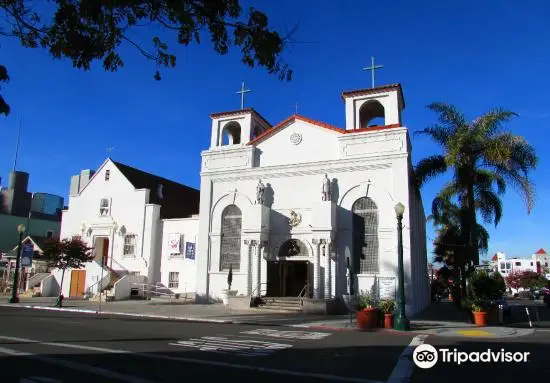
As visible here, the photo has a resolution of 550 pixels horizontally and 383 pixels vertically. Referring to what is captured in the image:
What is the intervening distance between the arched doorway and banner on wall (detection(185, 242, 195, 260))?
6.98 m

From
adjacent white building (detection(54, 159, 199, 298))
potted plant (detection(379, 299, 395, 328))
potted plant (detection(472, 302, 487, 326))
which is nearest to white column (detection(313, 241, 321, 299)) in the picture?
potted plant (detection(379, 299, 395, 328))

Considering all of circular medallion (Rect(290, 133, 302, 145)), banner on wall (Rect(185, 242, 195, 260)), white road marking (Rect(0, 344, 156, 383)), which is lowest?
white road marking (Rect(0, 344, 156, 383))

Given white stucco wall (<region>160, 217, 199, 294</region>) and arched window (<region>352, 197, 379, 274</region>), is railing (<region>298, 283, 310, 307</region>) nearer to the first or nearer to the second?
arched window (<region>352, 197, 379, 274</region>)

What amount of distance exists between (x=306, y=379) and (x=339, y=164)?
62.7ft

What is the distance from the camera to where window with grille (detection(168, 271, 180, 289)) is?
32.4 meters

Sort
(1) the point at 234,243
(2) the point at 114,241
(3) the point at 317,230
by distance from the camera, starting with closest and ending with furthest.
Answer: (3) the point at 317,230 → (1) the point at 234,243 → (2) the point at 114,241

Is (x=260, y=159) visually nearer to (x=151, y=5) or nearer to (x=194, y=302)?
(x=194, y=302)

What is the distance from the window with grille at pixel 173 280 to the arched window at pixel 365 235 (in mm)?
13608

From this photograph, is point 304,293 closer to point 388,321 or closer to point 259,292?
point 259,292

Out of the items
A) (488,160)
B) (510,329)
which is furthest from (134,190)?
(510,329)

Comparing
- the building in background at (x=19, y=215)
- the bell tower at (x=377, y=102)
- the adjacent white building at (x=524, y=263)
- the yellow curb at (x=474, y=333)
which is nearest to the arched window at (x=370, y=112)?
the bell tower at (x=377, y=102)

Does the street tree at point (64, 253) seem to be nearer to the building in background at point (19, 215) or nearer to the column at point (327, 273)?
the column at point (327, 273)

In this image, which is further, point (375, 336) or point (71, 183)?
point (71, 183)

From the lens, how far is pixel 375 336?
14.9 meters
